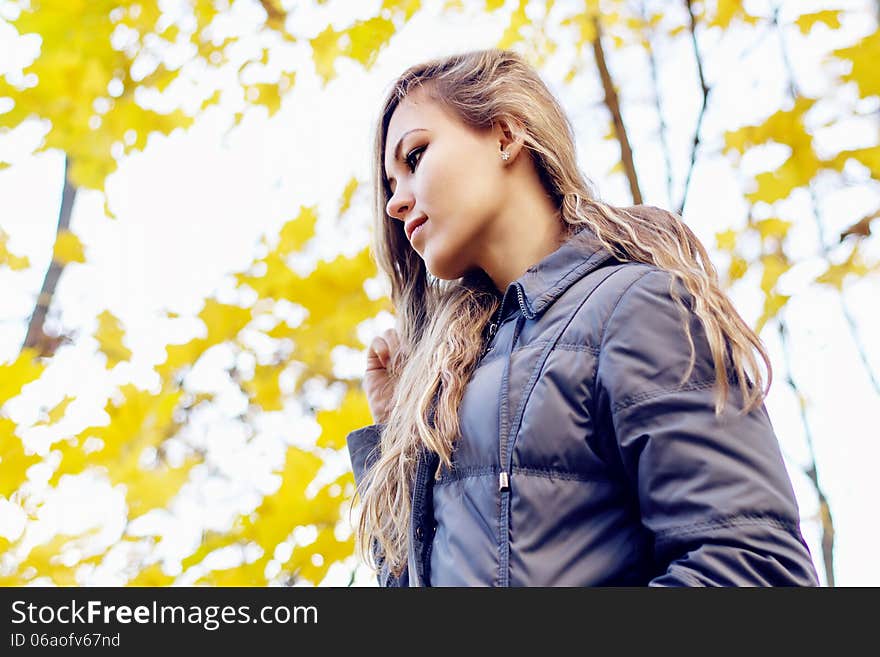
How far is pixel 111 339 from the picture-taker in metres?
2.46

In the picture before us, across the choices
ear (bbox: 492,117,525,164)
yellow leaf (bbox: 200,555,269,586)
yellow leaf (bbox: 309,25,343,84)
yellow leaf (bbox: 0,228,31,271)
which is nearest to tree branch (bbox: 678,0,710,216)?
ear (bbox: 492,117,525,164)

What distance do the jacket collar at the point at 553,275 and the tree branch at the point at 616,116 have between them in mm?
735

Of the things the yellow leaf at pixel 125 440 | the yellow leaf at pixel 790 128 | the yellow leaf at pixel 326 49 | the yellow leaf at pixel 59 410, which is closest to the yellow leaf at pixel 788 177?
the yellow leaf at pixel 790 128

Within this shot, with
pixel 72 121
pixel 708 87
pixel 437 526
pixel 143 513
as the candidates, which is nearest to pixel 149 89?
pixel 72 121

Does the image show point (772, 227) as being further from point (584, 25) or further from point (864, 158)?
point (584, 25)

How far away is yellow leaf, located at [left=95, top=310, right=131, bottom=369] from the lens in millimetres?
2408

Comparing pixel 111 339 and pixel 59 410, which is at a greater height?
pixel 111 339

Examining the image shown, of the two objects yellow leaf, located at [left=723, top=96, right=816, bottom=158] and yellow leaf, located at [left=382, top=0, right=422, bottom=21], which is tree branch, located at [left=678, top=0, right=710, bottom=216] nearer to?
yellow leaf, located at [left=723, top=96, right=816, bottom=158]

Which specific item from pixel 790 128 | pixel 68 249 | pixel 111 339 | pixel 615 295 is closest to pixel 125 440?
pixel 111 339

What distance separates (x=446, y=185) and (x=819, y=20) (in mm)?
1188

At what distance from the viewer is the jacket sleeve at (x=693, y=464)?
3.14 feet

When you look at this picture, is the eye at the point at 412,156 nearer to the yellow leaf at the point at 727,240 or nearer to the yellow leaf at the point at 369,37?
the yellow leaf at the point at 369,37
